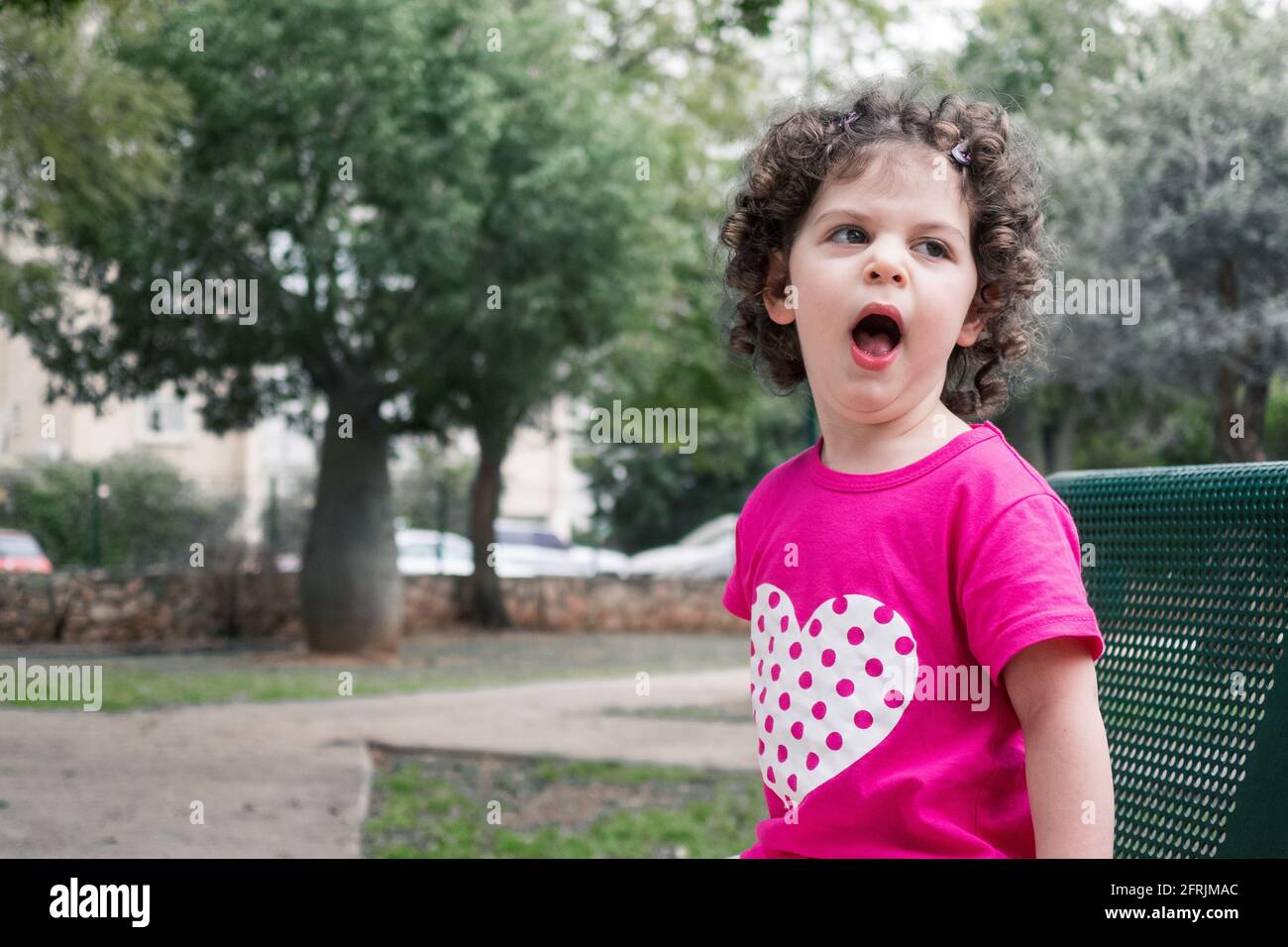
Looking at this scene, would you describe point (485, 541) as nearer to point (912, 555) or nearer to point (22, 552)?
point (22, 552)

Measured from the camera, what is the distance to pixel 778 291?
1.98 metres

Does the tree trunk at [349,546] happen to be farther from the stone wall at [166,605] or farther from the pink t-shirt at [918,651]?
the pink t-shirt at [918,651]

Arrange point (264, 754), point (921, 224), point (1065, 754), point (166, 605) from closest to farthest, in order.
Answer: point (1065, 754), point (921, 224), point (264, 754), point (166, 605)

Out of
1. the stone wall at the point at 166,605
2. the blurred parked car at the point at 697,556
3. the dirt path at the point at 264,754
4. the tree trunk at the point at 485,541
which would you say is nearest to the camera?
the dirt path at the point at 264,754

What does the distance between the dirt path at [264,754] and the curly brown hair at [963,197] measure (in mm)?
3446

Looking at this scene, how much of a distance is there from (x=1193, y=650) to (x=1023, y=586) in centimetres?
72

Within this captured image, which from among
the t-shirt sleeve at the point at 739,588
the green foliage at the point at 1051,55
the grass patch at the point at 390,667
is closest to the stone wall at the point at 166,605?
the grass patch at the point at 390,667

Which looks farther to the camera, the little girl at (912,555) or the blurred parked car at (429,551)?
the blurred parked car at (429,551)

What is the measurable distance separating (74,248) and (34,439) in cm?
1738

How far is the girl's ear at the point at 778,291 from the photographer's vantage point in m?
1.93

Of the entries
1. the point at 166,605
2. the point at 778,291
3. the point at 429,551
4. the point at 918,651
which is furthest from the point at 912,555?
the point at 429,551

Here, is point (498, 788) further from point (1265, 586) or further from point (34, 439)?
point (34, 439)

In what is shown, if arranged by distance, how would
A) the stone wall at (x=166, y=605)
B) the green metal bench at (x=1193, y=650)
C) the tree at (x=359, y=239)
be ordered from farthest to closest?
1. the stone wall at (x=166, y=605)
2. the tree at (x=359, y=239)
3. the green metal bench at (x=1193, y=650)
